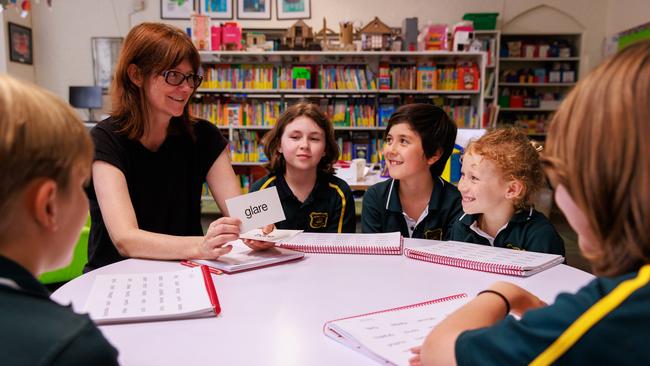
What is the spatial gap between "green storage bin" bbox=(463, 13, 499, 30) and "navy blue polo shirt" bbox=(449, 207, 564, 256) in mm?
6103

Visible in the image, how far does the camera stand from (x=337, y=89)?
585 centimetres

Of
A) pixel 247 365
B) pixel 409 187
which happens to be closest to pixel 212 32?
pixel 409 187

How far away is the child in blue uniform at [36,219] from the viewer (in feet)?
1.67

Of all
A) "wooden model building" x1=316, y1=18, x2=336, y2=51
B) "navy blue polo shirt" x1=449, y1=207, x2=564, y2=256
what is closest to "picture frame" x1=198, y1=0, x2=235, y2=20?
"wooden model building" x1=316, y1=18, x2=336, y2=51

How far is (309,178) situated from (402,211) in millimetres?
457

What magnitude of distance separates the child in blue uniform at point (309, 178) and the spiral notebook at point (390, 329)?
45.4 inches

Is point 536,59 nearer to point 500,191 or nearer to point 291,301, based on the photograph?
point 500,191

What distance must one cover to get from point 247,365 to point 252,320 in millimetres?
183

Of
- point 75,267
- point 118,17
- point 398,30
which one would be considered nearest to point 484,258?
point 75,267

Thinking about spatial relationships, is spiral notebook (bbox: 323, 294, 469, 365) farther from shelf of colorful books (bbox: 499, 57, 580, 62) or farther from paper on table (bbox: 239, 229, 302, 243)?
shelf of colorful books (bbox: 499, 57, 580, 62)

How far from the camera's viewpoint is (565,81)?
7422mm

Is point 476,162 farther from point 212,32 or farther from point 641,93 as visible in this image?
point 212,32

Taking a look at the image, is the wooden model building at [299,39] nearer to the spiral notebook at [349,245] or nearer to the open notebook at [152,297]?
the spiral notebook at [349,245]

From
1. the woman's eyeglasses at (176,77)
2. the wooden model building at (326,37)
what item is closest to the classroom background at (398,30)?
the wooden model building at (326,37)
